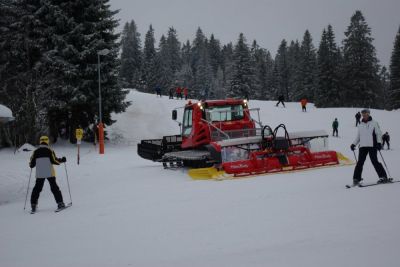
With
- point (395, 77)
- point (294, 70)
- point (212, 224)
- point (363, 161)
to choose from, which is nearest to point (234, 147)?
point (363, 161)

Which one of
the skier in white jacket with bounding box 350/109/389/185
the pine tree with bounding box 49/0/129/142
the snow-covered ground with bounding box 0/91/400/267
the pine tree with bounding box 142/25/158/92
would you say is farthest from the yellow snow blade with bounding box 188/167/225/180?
the pine tree with bounding box 142/25/158/92

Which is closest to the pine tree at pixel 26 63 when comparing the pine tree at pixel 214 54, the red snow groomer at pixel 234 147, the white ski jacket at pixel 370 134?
the red snow groomer at pixel 234 147

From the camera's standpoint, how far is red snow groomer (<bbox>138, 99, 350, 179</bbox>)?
11.6m

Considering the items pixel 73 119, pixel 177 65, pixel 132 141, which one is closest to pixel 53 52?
pixel 73 119

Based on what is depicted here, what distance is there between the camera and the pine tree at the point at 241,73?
6212 centimetres

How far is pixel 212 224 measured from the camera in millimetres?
6137

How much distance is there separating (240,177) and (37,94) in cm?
1727

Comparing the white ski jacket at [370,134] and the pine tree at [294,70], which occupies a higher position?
the pine tree at [294,70]

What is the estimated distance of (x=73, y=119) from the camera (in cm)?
2552

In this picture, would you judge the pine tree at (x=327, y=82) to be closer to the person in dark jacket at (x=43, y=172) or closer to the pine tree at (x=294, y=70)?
the pine tree at (x=294, y=70)

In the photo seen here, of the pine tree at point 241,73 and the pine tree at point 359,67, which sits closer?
the pine tree at point 359,67

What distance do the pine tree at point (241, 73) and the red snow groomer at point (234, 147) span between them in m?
47.1

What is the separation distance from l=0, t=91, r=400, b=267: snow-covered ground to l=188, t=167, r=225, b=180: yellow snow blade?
33 cm

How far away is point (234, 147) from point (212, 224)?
5888 millimetres
